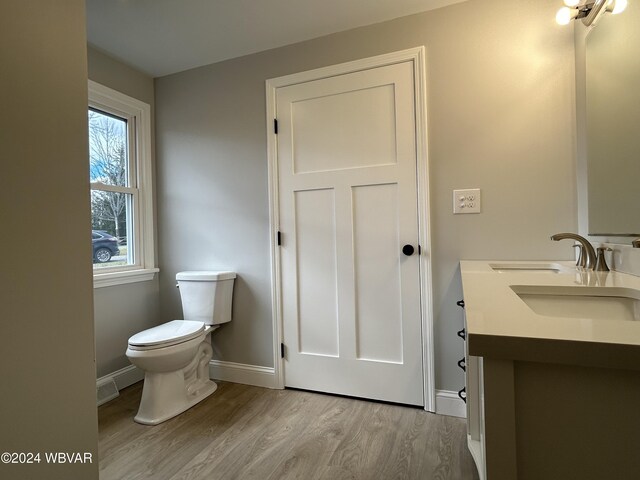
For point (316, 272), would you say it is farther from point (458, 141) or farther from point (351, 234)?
point (458, 141)

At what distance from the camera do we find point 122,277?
2232 mm

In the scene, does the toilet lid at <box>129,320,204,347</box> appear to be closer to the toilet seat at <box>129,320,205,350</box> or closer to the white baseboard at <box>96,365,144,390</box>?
the toilet seat at <box>129,320,205,350</box>

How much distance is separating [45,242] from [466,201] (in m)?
1.81

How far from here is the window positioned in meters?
2.17

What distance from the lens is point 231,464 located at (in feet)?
4.73

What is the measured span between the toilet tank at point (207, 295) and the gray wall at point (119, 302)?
400mm

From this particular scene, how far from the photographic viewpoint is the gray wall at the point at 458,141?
163 centimetres

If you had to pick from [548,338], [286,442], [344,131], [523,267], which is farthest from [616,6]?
[286,442]

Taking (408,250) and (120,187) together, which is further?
(120,187)

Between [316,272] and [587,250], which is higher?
[587,250]

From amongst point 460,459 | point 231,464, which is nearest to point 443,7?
point 460,459

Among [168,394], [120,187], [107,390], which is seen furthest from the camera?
[120,187]

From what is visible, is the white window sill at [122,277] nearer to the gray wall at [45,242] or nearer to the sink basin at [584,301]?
the gray wall at [45,242]

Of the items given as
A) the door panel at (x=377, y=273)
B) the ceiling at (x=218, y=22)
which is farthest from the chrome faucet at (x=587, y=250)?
the ceiling at (x=218, y=22)
